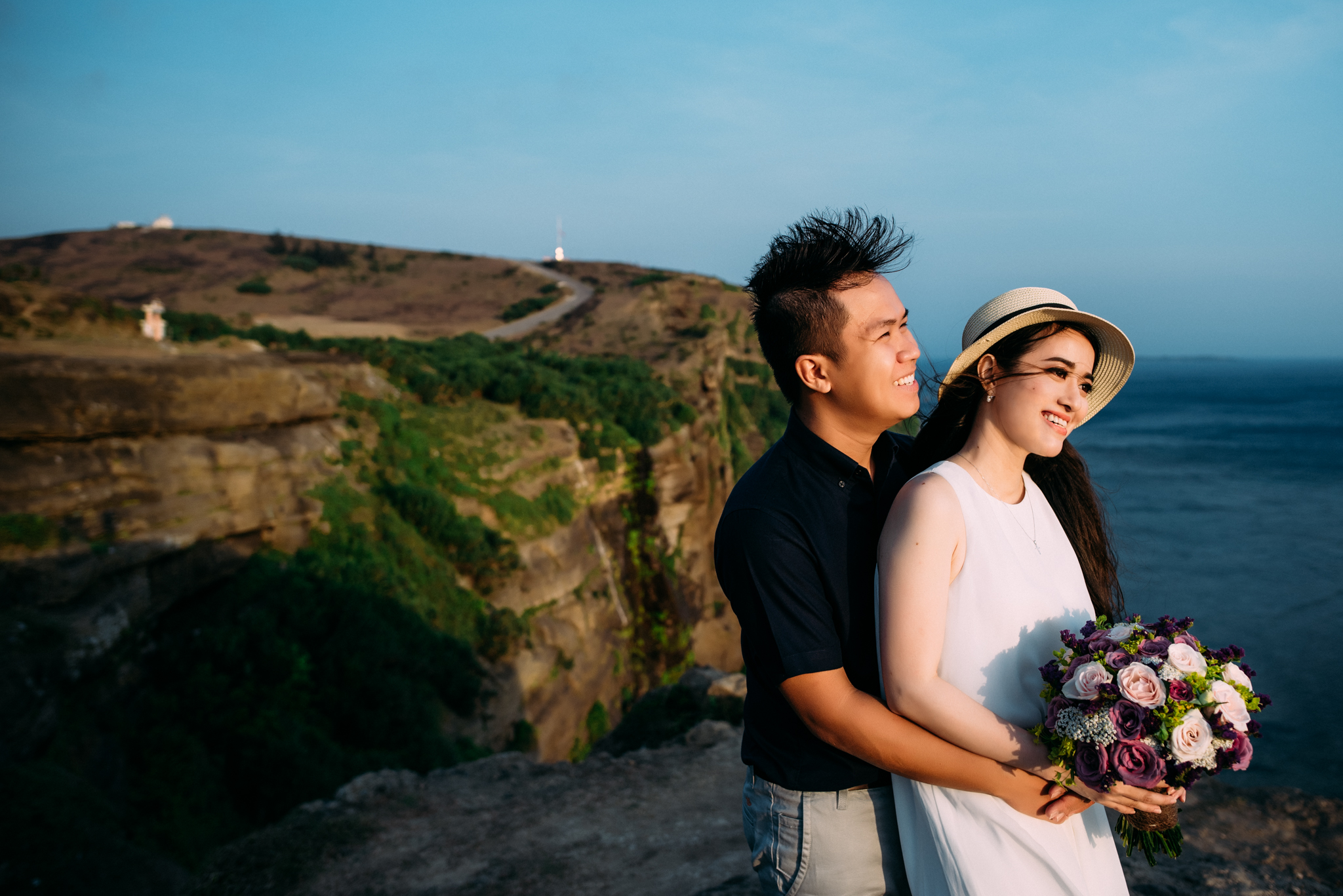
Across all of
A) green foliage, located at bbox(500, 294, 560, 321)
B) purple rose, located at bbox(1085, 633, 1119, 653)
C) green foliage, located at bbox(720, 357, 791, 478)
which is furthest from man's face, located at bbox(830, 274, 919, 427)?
green foliage, located at bbox(500, 294, 560, 321)

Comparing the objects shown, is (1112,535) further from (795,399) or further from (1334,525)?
(1334,525)

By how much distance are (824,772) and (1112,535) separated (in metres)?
1.63

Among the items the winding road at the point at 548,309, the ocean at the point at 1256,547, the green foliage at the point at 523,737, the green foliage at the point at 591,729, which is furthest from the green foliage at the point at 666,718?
the winding road at the point at 548,309

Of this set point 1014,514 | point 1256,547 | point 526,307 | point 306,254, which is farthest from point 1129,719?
point 306,254

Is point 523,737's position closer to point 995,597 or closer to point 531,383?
point 531,383

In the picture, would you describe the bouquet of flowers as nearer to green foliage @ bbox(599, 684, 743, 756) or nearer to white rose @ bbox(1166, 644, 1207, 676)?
white rose @ bbox(1166, 644, 1207, 676)

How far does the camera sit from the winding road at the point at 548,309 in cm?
3453

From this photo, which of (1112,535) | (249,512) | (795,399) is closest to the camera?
Result: (795,399)

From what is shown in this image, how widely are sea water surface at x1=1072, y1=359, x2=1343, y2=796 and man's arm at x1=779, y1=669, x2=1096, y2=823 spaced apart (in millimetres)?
1142

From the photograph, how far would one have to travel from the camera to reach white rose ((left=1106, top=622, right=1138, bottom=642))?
208 centimetres

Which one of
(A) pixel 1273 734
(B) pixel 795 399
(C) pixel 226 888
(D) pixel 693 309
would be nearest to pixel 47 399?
(C) pixel 226 888

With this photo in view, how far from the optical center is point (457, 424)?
16.9 meters

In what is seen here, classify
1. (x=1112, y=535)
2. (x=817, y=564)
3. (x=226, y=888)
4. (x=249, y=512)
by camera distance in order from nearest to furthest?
(x=817, y=564) < (x=1112, y=535) < (x=226, y=888) < (x=249, y=512)

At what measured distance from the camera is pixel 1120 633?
2086 mm
